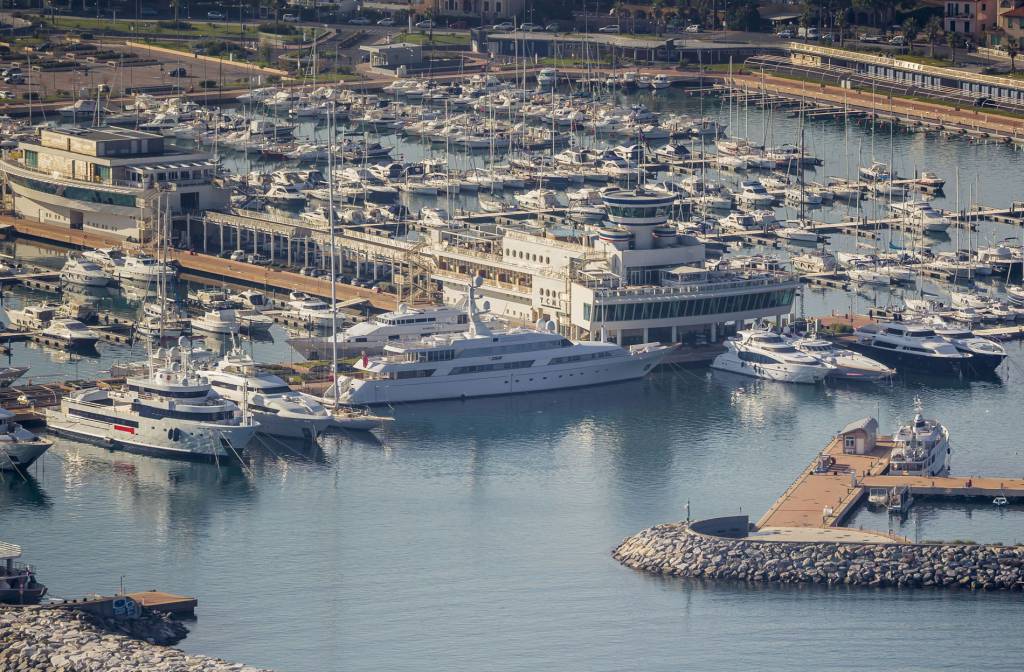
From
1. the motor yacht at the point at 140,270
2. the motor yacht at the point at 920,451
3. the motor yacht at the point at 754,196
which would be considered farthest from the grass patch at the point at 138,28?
the motor yacht at the point at 920,451

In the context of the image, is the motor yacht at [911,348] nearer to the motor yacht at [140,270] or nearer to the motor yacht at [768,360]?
the motor yacht at [768,360]

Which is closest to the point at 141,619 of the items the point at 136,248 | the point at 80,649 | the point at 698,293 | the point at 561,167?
the point at 80,649

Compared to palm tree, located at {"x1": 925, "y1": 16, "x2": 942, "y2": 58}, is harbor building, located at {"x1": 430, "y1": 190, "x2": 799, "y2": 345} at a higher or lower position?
lower

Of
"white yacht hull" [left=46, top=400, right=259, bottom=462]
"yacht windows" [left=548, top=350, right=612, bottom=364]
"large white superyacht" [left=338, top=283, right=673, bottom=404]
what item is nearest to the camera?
"white yacht hull" [left=46, top=400, right=259, bottom=462]

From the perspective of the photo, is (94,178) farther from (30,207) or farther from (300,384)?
(300,384)

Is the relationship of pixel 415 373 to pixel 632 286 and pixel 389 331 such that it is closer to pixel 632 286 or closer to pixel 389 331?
pixel 389 331

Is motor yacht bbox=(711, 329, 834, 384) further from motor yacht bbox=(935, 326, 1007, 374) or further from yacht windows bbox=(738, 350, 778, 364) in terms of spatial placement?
motor yacht bbox=(935, 326, 1007, 374)

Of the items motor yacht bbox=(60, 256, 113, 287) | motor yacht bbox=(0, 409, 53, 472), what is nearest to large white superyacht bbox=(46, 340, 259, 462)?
motor yacht bbox=(0, 409, 53, 472)
